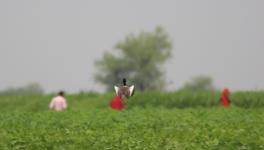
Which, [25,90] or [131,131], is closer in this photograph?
[131,131]

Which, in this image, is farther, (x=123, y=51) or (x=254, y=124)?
(x=123, y=51)

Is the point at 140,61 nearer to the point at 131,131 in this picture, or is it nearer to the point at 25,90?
the point at 25,90

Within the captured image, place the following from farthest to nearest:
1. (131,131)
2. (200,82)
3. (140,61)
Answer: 1. (200,82)
2. (140,61)
3. (131,131)

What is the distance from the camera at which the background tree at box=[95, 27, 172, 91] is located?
68.4 m

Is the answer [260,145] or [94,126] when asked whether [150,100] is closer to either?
[94,126]

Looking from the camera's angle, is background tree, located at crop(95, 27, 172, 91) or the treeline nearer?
background tree, located at crop(95, 27, 172, 91)

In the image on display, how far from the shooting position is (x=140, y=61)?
69375mm

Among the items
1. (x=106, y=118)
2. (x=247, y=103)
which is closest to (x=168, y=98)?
(x=247, y=103)

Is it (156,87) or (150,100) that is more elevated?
(156,87)

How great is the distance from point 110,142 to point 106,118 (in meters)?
4.68

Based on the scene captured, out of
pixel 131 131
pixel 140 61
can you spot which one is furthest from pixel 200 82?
pixel 131 131

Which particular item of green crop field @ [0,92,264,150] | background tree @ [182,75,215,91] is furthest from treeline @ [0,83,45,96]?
green crop field @ [0,92,264,150]

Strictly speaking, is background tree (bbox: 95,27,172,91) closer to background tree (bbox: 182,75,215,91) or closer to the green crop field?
background tree (bbox: 182,75,215,91)

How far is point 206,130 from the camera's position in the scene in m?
13.9
